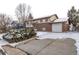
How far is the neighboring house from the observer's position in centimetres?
208

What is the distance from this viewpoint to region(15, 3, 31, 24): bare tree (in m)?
2.08

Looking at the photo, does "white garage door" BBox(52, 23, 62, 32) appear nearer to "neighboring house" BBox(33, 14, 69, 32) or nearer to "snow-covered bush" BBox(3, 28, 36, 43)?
"neighboring house" BBox(33, 14, 69, 32)

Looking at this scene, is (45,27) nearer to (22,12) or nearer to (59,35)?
(59,35)

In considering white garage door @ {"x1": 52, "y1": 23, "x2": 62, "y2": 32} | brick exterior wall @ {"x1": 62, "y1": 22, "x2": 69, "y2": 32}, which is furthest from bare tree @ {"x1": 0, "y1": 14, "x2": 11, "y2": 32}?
brick exterior wall @ {"x1": 62, "y1": 22, "x2": 69, "y2": 32}

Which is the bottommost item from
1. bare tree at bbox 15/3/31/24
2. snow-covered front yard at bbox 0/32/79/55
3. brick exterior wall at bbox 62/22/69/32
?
snow-covered front yard at bbox 0/32/79/55

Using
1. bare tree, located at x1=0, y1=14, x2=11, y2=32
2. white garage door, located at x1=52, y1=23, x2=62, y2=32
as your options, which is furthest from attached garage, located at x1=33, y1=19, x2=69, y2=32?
bare tree, located at x1=0, y1=14, x2=11, y2=32

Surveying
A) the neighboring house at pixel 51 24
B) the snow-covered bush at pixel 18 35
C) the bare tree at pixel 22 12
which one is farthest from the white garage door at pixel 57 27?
the bare tree at pixel 22 12

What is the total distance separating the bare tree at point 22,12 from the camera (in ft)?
6.84

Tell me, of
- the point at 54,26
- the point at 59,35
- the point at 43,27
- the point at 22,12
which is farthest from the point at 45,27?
the point at 22,12

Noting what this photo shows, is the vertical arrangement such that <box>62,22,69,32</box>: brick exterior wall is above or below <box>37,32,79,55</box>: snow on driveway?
above

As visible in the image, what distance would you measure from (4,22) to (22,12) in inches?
12.9

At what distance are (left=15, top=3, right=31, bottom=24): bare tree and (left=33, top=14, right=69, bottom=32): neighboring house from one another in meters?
0.16

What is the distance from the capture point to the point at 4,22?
212 cm

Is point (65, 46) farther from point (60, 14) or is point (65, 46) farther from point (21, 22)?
point (21, 22)
